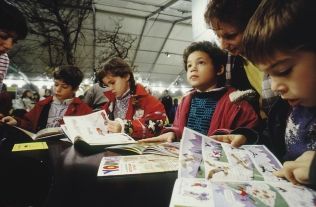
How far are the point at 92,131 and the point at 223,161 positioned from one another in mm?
794

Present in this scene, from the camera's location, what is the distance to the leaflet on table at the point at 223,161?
60 centimetres

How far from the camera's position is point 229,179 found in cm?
58

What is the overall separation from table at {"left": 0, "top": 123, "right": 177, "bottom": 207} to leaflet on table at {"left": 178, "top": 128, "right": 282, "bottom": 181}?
0.07m

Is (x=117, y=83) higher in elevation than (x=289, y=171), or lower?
higher

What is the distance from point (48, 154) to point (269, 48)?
86 centimetres

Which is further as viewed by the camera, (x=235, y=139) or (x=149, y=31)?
(x=149, y=31)

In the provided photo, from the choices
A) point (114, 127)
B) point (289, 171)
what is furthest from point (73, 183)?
point (114, 127)

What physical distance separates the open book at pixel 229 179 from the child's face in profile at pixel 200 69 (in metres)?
0.72

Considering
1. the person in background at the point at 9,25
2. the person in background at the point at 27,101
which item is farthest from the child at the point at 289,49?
the person in background at the point at 27,101

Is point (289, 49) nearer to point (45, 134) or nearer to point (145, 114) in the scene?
point (45, 134)

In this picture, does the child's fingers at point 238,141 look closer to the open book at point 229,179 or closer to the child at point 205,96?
the open book at point 229,179

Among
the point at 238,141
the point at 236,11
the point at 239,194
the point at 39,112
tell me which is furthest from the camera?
the point at 39,112

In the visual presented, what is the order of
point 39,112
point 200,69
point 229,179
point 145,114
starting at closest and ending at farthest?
point 229,179, point 200,69, point 145,114, point 39,112

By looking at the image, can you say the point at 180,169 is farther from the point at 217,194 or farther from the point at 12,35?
the point at 12,35
